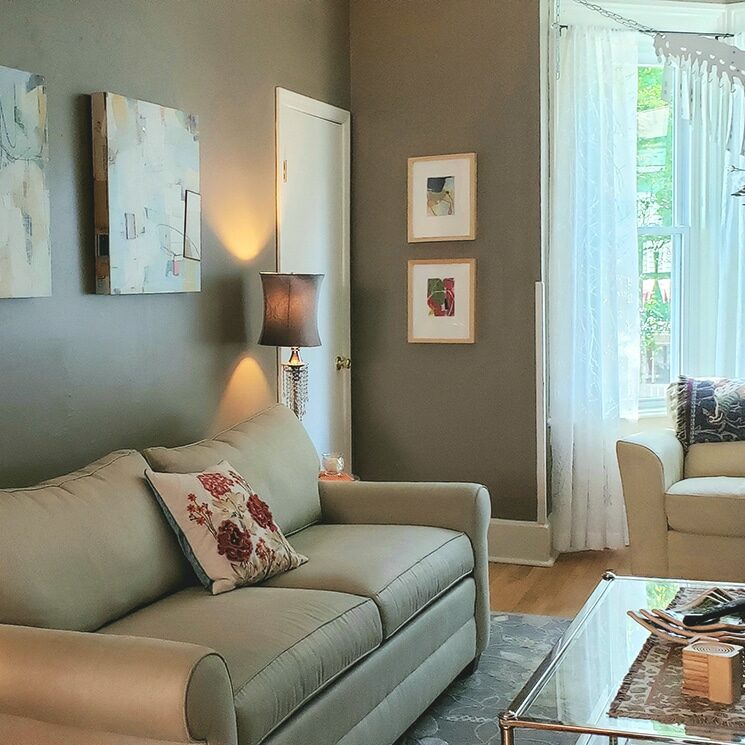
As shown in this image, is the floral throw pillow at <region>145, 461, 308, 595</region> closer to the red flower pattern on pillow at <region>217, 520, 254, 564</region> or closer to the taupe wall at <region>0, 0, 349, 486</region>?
the red flower pattern on pillow at <region>217, 520, 254, 564</region>

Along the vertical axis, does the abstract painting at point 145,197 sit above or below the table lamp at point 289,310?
above

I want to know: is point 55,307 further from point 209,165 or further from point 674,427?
point 674,427

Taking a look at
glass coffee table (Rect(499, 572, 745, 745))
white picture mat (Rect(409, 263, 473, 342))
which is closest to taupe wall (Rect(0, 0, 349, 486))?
white picture mat (Rect(409, 263, 473, 342))

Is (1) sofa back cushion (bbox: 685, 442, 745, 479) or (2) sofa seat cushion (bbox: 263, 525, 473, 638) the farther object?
(1) sofa back cushion (bbox: 685, 442, 745, 479)

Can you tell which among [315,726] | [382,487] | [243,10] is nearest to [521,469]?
[382,487]

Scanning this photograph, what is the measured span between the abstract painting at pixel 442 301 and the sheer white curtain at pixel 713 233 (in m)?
1.24

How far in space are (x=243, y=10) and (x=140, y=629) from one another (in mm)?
2736

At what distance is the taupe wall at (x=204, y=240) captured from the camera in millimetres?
3320

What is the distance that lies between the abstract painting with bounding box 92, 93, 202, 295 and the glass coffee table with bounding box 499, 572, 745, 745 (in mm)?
1809

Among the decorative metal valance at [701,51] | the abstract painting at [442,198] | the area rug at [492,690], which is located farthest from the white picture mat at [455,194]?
the decorative metal valance at [701,51]

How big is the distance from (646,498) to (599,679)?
2.06 metres

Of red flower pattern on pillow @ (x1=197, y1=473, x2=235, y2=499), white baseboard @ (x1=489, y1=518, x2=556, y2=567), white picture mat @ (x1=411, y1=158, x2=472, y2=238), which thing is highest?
white picture mat @ (x1=411, y1=158, x2=472, y2=238)

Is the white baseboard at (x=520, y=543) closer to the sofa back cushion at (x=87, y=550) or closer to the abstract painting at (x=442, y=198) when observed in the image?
the abstract painting at (x=442, y=198)

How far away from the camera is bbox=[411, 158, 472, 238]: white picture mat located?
17.3ft
